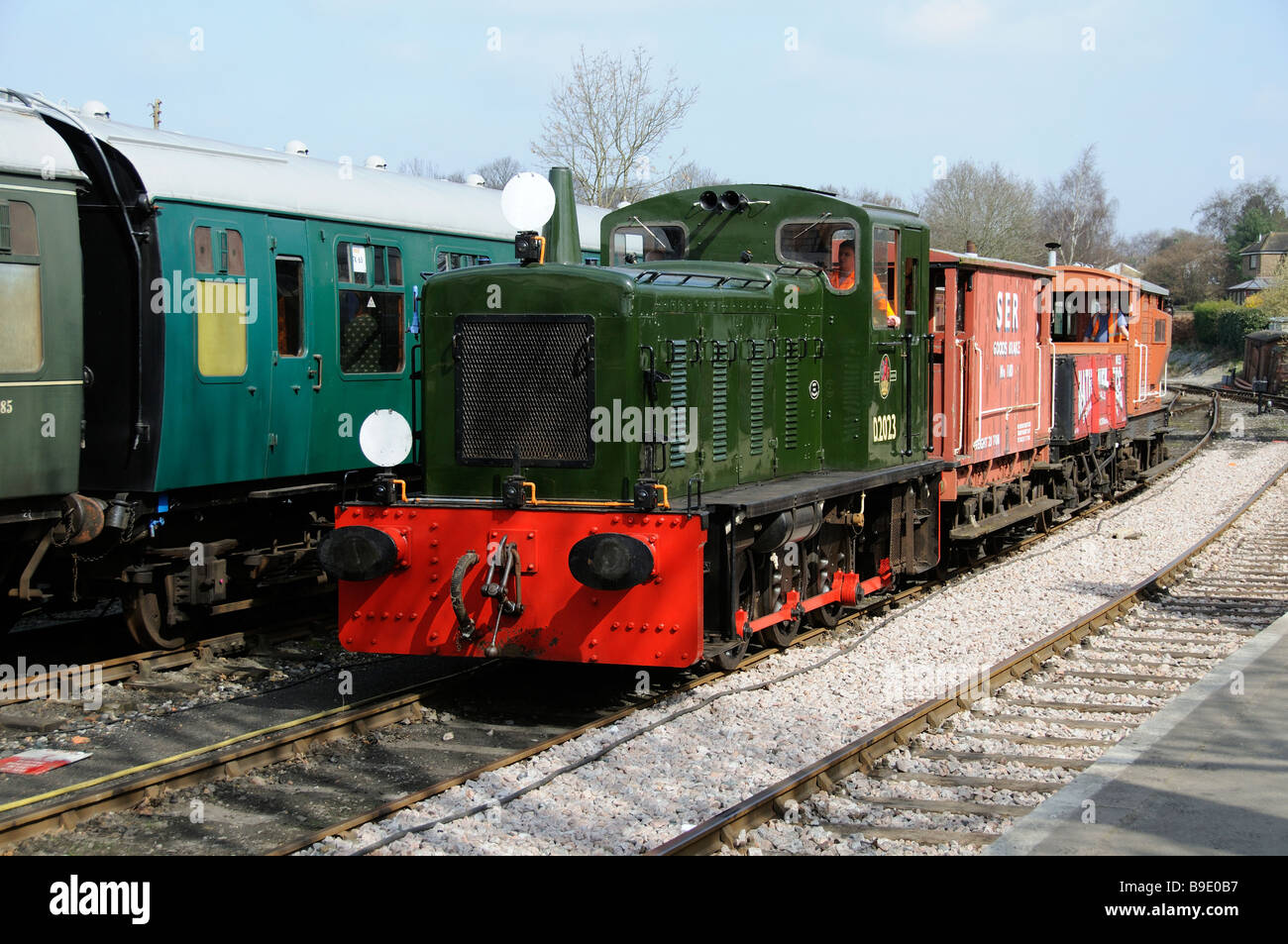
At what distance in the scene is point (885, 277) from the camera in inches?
399

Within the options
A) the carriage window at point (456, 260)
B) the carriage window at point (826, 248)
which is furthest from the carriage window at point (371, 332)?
the carriage window at point (826, 248)

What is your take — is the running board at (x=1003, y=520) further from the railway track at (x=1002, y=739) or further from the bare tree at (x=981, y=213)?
the bare tree at (x=981, y=213)

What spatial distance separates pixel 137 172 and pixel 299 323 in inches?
73.1

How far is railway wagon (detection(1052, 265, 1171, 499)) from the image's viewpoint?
17.2m

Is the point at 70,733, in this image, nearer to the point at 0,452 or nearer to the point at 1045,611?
the point at 0,452

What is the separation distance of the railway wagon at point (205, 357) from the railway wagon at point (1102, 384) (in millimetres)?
9652

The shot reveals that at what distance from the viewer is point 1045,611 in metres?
11.4

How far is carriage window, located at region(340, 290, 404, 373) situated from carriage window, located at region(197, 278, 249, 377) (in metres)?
1.20

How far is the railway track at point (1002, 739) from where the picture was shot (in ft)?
19.3

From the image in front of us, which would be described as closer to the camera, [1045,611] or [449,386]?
[449,386]

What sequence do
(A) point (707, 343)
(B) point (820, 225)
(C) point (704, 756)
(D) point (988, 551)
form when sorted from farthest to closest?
(D) point (988, 551) < (B) point (820, 225) < (A) point (707, 343) < (C) point (704, 756)

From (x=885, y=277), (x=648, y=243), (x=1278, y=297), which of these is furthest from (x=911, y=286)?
(x=1278, y=297)

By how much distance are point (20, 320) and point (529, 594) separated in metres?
3.91
